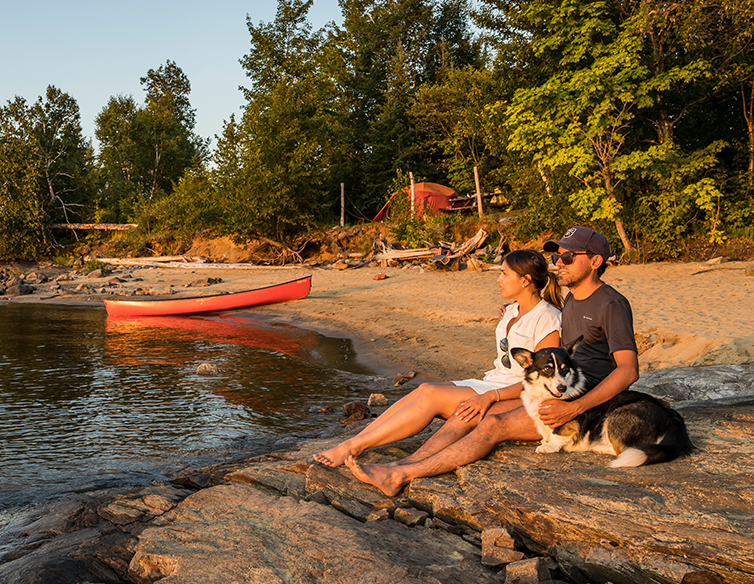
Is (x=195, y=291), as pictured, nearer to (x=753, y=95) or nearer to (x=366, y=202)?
(x=366, y=202)

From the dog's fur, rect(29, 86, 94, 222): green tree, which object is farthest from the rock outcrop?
rect(29, 86, 94, 222): green tree

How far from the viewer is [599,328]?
323 centimetres

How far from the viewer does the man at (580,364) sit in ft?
10.1

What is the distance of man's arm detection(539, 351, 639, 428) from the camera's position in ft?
9.91

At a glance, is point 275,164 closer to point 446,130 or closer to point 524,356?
point 446,130

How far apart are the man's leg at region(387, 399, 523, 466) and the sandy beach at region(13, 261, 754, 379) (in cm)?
416

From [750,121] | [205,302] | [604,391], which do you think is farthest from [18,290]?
[750,121]

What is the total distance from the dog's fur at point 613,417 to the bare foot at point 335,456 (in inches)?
49.7

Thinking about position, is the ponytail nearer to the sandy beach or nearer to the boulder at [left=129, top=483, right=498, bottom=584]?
the boulder at [left=129, top=483, right=498, bottom=584]

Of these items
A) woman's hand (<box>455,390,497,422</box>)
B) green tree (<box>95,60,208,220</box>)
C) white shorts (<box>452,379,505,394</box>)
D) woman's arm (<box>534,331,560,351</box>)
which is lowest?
woman's hand (<box>455,390,497,422</box>)

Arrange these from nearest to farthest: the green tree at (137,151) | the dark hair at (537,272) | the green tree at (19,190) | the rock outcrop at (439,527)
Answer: the rock outcrop at (439,527) → the dark hair at (537,272) → the green tree at (19,190) → the green tree at (137,151)

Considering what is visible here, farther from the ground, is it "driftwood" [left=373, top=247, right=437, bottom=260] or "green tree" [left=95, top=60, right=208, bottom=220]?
"green tree" [left=95, top=60, right=208, bottom=220]

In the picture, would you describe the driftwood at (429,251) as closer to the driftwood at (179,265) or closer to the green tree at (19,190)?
the driftwood at (179,265)

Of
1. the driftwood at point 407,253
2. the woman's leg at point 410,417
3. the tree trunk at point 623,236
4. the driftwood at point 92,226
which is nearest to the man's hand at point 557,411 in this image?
the woman's leg at point 410,417
